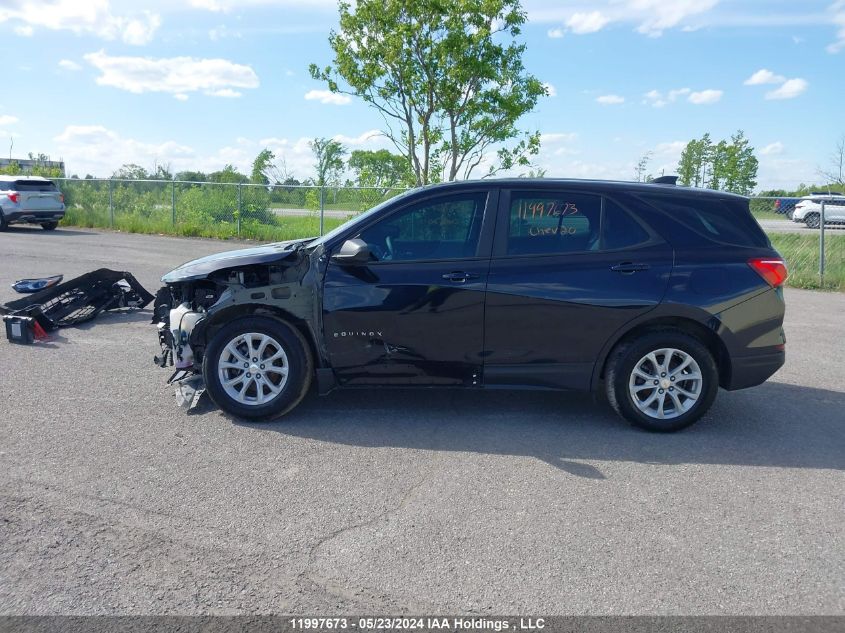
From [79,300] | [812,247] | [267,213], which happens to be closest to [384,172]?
[267,213]

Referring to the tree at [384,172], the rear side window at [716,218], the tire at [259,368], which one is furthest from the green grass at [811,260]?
the tire at [259,368]

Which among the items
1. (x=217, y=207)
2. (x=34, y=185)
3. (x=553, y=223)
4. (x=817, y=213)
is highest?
(x=34, y=185)

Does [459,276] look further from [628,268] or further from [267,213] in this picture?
[267,213]

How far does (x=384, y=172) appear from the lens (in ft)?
63.5

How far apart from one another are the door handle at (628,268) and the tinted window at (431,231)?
3.39 feet

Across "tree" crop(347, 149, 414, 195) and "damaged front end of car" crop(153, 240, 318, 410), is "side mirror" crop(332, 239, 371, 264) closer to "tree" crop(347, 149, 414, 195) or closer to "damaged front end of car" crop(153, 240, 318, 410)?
"damaged front end of car" crop(153, 240, 318, 410)

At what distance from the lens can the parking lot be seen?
3.31 m

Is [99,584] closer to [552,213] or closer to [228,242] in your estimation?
[552,213]

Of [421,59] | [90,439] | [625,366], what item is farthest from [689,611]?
[421,59]

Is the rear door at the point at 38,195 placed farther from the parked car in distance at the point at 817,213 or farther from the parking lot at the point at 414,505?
the parked car in distance at the point at 817,213

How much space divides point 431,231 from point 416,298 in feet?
1.74

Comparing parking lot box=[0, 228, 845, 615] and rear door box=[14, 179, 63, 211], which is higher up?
rear door box=[14, 179, 63, 211]

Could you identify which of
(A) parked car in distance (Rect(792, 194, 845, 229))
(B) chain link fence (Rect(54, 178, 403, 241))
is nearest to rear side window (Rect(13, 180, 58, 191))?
(B) chain link fence (Rect(54, 178, 403, 241))

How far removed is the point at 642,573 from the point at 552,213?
9.42 feet
